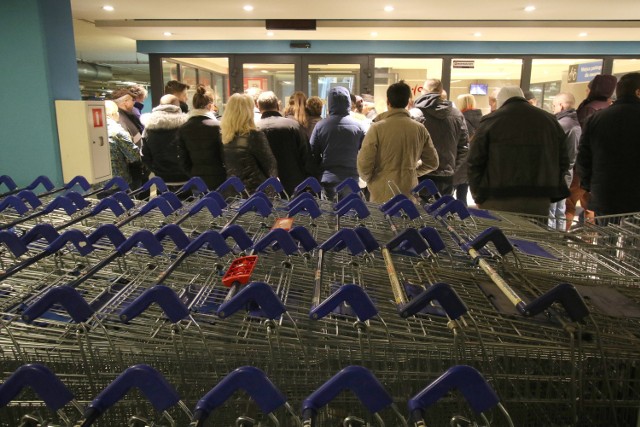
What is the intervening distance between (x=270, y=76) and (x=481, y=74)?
3820 millimetres

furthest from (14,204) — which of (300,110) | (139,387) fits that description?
(300,110)

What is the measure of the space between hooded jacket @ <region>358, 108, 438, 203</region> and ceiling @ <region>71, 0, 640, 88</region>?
3.00 metres

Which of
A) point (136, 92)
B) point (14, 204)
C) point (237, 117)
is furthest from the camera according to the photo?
point (136, 92)

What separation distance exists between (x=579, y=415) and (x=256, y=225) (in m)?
1.52

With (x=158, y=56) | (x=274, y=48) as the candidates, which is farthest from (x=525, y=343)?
(x=158, y=56)

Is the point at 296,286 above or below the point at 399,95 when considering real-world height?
→ below

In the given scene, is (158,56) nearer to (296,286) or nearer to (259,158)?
(259,158)

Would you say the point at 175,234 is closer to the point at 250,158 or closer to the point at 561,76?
the point at 250,158

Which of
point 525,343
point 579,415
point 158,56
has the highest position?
point 158,56

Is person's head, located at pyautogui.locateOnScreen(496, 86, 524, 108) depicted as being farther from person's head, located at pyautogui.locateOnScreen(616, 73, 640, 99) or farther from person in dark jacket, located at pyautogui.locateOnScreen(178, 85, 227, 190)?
person in dark jacket, located at pyautogui.locateOnScreen(178, 85, 227, 190)

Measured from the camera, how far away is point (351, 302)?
1.19 metres

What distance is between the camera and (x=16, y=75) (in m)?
4.03

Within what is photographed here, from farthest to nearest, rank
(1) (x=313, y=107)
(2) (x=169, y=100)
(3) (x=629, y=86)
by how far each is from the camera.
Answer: (1) (x=313, y=107), (2) (x=169, y=100), (3) (x=629, y=86)

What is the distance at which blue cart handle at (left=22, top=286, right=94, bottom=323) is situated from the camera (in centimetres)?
123
